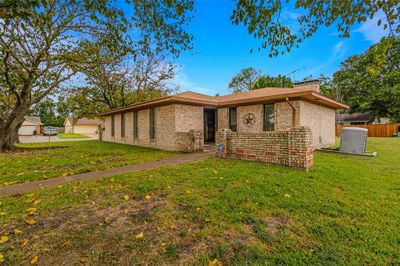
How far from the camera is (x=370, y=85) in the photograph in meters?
27.7

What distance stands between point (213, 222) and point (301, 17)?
452 cm

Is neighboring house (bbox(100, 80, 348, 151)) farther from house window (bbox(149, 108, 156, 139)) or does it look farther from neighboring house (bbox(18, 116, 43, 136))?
neighboring house (bbox(18, 116, 43, 136))

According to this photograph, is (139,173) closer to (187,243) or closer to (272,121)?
(187,243)

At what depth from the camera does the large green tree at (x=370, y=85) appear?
25.4 m

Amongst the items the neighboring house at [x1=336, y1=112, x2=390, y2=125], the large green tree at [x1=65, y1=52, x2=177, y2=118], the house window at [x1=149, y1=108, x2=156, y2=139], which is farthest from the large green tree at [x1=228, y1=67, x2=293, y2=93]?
the house window at [x1=149, y1=108, x2=156, y2=139]

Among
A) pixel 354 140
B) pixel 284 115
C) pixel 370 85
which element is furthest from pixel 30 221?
pixel 370 85

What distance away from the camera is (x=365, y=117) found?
1320 inches

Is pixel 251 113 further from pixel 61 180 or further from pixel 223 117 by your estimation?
pixel 61 180

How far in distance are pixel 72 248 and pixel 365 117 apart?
146ft

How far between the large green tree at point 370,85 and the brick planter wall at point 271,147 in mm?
27020

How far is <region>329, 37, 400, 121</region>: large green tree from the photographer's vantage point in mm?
25413

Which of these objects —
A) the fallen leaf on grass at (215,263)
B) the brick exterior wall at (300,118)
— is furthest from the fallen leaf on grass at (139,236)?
the brick exterior wall at (300,118)

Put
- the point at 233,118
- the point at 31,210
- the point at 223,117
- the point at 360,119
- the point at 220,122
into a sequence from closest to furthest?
the point at 31,210
the point at 233,118
the point at 223,117
the point at 220,122
the point at 360,119

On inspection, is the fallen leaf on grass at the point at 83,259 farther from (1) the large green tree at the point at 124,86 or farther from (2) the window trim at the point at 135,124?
(1) the large green tree at the point at 124,86
